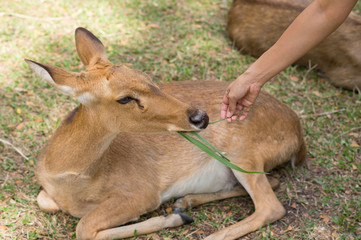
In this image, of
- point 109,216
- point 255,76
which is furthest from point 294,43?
point 109,216

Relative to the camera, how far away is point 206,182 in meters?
4.50

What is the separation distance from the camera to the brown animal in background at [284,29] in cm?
632

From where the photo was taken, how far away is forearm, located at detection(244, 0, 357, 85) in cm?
331

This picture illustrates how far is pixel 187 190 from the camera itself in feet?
14.7

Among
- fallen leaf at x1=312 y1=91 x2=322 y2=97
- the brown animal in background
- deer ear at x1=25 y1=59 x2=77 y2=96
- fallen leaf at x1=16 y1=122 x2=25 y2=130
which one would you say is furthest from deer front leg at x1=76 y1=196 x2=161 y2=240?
the brown animal in background

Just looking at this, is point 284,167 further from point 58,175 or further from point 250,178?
point 58,175

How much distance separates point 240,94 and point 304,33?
697mm

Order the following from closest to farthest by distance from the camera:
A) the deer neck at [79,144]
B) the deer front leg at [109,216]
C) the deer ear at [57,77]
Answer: the deer ear at [57,77], the deer neck at [79,144], the deer front leg at [109,216]

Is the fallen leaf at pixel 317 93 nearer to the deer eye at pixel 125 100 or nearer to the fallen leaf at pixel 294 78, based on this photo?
the fallen leaf at pixel 294 78

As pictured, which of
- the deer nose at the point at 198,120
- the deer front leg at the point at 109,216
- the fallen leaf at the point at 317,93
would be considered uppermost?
the deer nose at the point at 198,120

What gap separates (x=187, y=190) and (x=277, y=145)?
981 millimetres

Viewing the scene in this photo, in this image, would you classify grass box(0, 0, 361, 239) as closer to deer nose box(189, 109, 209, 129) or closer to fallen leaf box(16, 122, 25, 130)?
fallen leaf box(16, 122, 25, 130)

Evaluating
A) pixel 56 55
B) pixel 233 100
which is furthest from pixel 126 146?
pixel 56 55

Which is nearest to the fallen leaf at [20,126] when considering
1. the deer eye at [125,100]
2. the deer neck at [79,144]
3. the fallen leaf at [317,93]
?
the deer neck at [79,144]
